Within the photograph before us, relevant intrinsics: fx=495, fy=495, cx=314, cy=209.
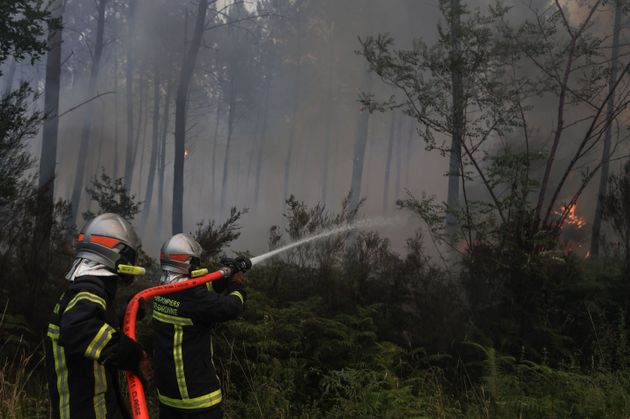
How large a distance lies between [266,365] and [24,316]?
2797mm

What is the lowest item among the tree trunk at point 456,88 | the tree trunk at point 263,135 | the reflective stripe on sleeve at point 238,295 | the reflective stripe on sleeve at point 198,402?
the reflective stripe on sleeve at point 198,402

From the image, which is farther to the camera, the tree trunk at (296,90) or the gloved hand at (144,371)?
the tree trunk at (296,90)

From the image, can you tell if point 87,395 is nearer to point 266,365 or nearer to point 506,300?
point 266,365

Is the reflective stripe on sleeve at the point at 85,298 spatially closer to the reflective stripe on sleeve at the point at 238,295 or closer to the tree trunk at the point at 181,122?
the reflective stripe on sleeve at the point at 238,295

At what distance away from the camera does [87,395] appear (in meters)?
2.27

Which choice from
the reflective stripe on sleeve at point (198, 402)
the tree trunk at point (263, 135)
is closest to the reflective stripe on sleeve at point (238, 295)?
the reflective stripe on sleeve at point (198, 402)

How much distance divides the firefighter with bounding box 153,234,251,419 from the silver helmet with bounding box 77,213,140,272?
72 centimetres

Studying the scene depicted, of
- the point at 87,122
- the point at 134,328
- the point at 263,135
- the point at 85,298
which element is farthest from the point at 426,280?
the point at 263,135

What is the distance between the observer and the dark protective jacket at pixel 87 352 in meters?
2.06

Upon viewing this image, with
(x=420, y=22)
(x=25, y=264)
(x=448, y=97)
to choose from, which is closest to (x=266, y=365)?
(x=25, y=264)

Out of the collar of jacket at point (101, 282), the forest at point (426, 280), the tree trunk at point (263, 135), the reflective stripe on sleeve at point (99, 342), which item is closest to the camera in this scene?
the reflective stripe on sleeve at point (99, 342)

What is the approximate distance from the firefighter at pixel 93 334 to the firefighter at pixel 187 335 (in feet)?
2.38

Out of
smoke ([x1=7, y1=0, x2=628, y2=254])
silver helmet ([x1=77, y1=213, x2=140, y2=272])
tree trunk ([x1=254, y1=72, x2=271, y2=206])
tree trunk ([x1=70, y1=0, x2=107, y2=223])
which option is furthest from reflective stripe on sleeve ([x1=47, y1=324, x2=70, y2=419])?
tree trunk ([x1=254, y1=72, x2=271, y2=206])

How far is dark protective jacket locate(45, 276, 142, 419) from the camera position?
206 cm
